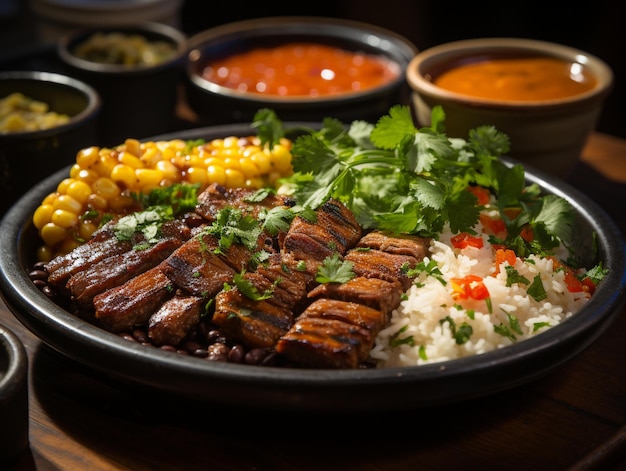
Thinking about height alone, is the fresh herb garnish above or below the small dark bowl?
above

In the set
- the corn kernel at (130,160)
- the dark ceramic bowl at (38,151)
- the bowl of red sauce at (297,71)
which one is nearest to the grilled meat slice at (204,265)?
the corn kernel at (130,160)

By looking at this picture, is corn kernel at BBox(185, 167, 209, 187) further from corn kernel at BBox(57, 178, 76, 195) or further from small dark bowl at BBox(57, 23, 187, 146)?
small dark bowl at BBox(57, 23, 187, 146)

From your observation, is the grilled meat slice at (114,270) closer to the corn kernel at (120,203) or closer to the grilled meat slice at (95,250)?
the grilled meat slice at (95,250)

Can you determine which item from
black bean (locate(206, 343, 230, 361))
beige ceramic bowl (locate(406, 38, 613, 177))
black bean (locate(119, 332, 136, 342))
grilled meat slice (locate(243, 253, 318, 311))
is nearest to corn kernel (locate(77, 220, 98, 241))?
black bean (locate(119, 332, 136, 342))

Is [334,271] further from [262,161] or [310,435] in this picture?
[262,161]

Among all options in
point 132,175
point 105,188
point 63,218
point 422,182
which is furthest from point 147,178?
point 422,182

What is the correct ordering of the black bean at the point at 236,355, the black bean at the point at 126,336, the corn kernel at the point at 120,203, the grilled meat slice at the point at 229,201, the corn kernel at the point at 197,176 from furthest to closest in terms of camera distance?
the corn kernel at the point at 197,176
the corn kernel at the point at 120,203
the grilled meat slice at the point at 229,201
the black bean at the point at 126,336
the black bean at the point at 236,355
